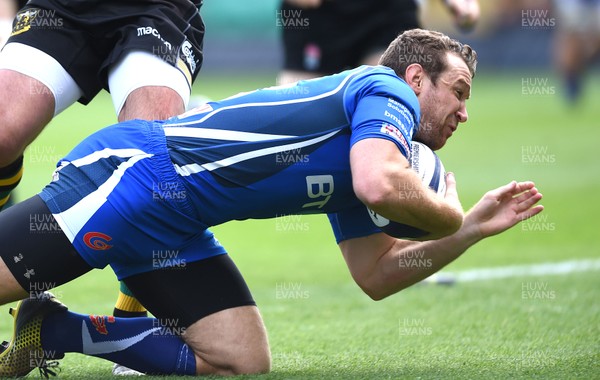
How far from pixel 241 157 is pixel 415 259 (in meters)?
0.91

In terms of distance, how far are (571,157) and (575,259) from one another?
579 cm

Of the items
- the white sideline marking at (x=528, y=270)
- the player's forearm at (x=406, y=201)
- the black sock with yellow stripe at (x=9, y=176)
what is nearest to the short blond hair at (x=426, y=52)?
the player's forearm at (x=406, y=201)

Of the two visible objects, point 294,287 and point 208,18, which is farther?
point 208,18

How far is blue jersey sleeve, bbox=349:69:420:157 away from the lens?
12.2 ft

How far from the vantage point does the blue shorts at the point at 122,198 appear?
12.9 feet

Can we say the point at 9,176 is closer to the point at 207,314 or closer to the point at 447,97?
the point at 207,314

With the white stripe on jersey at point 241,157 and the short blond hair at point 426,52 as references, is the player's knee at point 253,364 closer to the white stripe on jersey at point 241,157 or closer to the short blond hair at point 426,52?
the white stripe on jersey at point 241,157

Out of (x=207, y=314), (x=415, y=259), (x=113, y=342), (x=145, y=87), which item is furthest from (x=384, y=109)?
(x=113, y=342)

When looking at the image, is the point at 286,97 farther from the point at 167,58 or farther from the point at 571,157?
the point at 571,157

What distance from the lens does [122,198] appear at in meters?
3.93

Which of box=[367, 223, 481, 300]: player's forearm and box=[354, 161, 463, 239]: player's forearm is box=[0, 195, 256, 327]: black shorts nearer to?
box=[367, 223, 481, 300]: player's forearm

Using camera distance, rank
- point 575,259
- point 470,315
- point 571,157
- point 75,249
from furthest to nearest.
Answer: point 571,157 < point 575,259 < point 470,315 < point 75,249

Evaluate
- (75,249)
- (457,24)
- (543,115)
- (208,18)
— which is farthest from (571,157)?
(208,18)

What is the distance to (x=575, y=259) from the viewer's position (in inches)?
294
